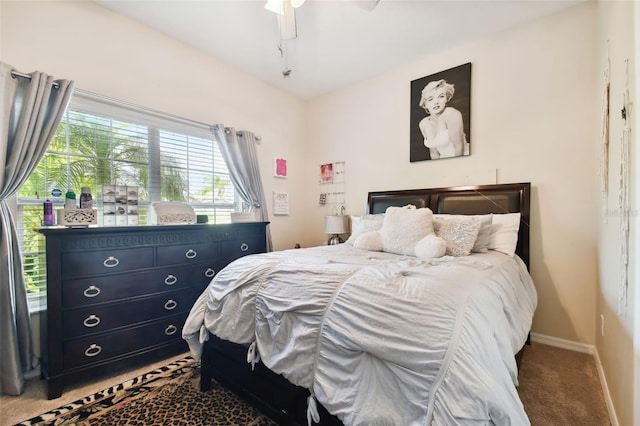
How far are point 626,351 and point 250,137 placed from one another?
10.9ft

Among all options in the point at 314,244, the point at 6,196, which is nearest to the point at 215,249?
the point at 6,196

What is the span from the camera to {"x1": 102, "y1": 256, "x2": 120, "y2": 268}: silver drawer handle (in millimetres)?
1933

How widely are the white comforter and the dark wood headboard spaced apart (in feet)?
3.72

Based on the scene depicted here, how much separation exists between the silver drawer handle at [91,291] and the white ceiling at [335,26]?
2205 mm

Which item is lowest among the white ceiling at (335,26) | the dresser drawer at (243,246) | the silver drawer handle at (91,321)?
the silver drawer handle at (91,321)

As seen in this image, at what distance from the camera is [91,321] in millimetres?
1878

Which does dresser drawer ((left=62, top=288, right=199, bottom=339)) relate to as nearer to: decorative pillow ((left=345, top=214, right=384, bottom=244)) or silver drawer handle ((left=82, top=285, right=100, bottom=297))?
silver drawer handle ((left=82, top=285, right=100, bottom=297))

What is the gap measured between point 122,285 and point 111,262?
0.60 feet

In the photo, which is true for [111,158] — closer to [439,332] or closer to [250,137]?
[250,137]

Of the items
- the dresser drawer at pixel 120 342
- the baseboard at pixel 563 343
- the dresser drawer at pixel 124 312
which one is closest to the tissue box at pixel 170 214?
the dresser drawer at pixel 124 312

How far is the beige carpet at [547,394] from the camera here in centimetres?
153

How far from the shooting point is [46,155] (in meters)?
2.07

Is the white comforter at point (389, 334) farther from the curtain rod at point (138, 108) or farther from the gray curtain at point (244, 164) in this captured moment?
the curtain rod at point (138, 108)

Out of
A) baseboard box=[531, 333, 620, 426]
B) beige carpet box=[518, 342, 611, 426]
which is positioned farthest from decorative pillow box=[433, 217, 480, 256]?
baseboard box=[531, 333, 620, 426]
